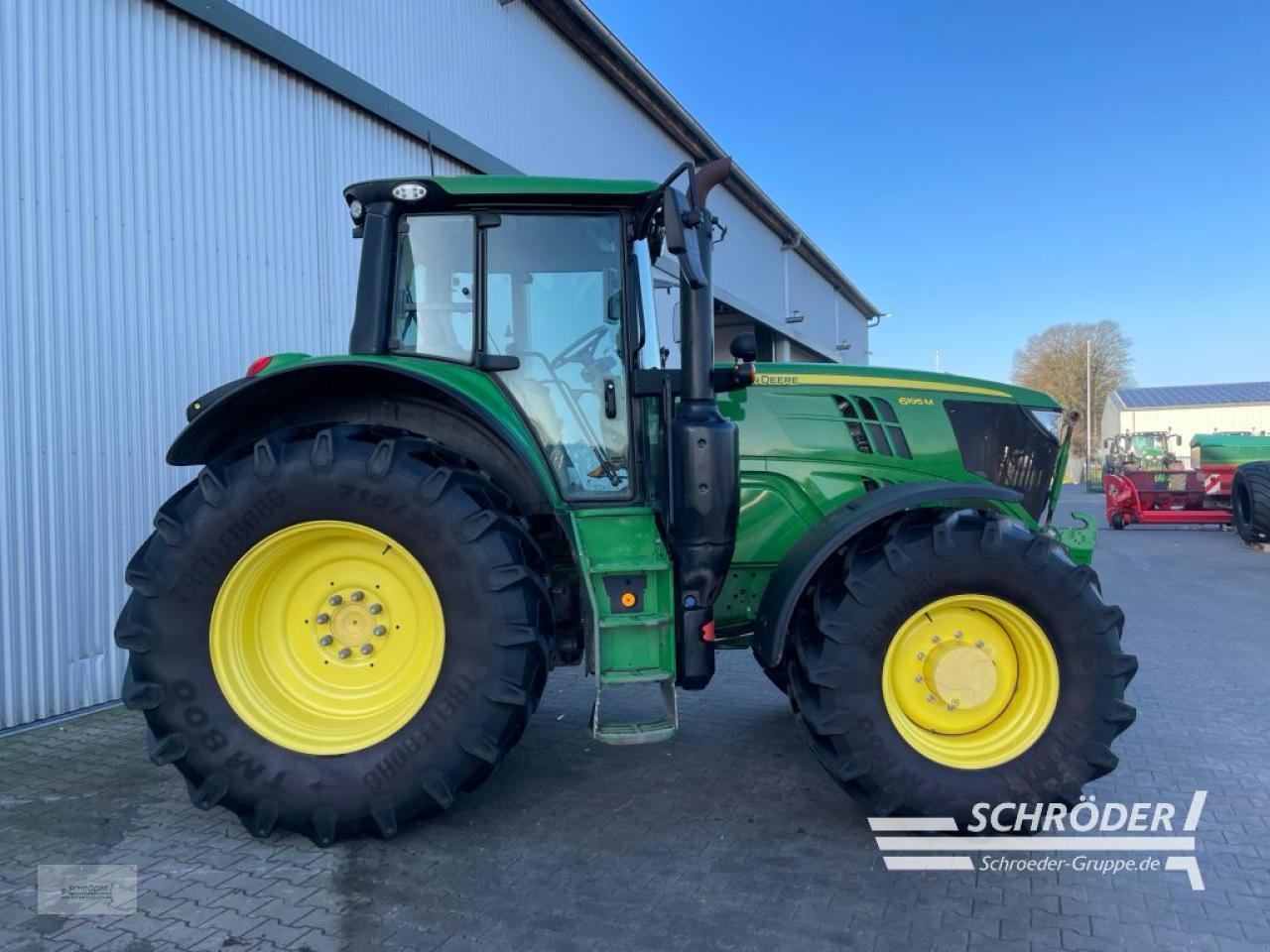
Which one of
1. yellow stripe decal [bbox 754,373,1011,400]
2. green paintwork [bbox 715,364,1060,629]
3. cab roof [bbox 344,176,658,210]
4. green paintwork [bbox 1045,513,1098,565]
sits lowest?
green paintwork [bbox 1045,513,1098,565]

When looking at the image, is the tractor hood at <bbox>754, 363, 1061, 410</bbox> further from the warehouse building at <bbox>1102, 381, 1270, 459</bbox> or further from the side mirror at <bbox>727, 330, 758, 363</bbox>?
the warehouse building at <bbox>1102, 381, 1270, 459</bbox>

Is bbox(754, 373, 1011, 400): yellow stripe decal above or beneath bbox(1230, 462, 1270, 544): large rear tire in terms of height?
above

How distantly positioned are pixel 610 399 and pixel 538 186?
883 mm

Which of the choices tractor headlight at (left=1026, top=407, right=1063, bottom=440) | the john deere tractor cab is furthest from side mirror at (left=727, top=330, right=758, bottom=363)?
the john deere tractor cab

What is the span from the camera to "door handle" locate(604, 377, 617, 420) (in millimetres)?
3391

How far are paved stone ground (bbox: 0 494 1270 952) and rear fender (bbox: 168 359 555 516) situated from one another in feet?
4.19

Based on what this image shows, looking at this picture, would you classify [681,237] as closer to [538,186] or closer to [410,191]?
[538,186]

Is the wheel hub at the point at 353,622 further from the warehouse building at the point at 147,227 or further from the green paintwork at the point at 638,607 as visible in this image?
the warehouse building at the point at 147,227

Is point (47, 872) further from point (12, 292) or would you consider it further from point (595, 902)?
point (12, 292)

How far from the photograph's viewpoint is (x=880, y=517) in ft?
9.94

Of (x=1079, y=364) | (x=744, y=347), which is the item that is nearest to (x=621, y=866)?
(x=744, y=347)

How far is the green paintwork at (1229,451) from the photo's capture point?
15148 mm

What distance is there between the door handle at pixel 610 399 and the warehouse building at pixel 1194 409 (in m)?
54.6

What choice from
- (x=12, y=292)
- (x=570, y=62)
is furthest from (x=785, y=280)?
(x=12, y=292)
